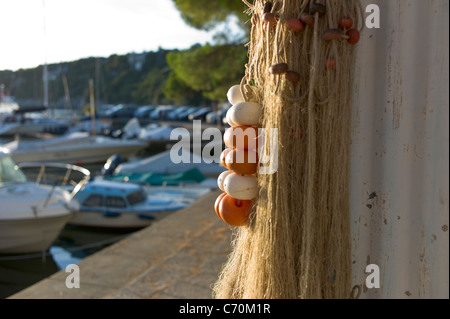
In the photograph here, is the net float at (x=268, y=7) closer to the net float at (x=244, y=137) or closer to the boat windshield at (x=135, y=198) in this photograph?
the net float at (x=244, y=137)

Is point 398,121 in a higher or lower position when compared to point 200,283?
higher

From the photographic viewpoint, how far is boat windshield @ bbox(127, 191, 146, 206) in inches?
442

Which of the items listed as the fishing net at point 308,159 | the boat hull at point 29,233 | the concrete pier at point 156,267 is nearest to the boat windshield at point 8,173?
the boat hull at point 29,233

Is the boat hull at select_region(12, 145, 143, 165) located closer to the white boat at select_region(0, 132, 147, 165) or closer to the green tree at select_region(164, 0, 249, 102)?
the white boat at select_region(0, 132, 147, 165)

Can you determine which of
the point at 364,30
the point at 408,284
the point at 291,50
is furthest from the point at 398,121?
the point at 408,284

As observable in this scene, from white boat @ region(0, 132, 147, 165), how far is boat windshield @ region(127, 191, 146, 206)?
937 cm

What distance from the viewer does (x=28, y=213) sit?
29.2 feet

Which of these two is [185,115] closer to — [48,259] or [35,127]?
[35,127]

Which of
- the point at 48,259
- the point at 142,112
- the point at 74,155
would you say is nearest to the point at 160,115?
the point at 142,112

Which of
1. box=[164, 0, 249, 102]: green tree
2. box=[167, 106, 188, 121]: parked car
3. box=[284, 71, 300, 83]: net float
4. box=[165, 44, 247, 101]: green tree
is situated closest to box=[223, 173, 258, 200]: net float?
box=[284, 71, 300, 83]: net float

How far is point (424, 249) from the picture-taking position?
1.47 meters
